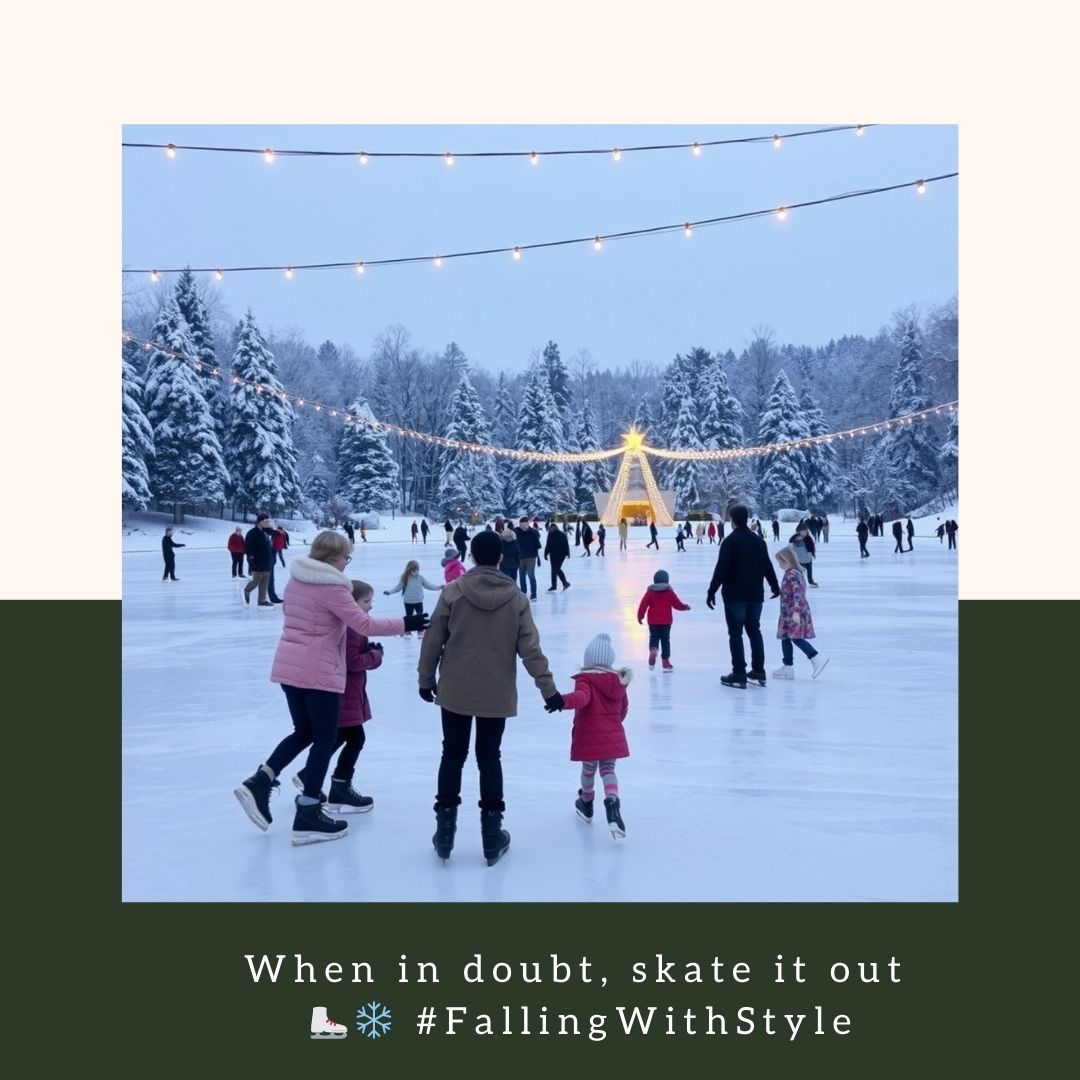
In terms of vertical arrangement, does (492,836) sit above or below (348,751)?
below

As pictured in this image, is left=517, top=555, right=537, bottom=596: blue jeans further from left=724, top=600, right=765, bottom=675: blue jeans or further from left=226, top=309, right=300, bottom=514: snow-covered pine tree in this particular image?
left=226, top=309, right=300, bottom=514: snow-covered pine tree

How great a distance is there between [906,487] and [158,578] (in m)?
43.8

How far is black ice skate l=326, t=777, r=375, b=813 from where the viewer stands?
4.95 metres

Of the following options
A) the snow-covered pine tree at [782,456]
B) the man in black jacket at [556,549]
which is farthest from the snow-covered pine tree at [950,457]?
the man in black jacket at [556,549]

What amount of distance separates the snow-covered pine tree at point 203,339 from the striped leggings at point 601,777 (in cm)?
4698

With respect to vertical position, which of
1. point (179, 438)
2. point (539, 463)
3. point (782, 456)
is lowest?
point (179, 438)

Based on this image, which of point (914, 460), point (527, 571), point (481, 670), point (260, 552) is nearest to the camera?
point (481, 670)

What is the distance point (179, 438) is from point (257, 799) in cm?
4452

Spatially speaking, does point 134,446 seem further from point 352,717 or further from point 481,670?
point 481,670

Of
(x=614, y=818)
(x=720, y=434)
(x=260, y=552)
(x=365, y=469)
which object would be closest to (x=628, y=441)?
(x=365, y=469)

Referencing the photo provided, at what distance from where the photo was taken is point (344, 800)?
16.3 feet

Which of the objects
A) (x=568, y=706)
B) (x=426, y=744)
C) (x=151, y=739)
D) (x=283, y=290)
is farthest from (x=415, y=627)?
(x=283, y=290)

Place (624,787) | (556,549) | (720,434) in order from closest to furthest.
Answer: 1. (624,787)
2. (556,549)
3. (720,434)

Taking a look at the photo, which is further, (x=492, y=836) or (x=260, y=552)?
(x=260, y=552)
